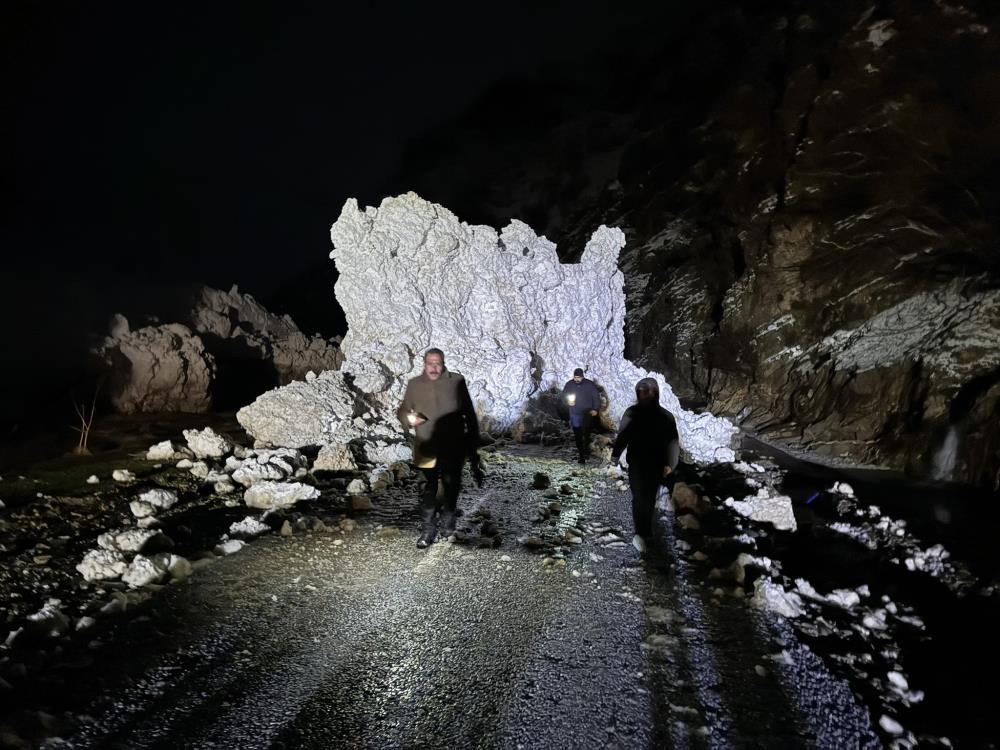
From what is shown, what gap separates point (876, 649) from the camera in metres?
3.72

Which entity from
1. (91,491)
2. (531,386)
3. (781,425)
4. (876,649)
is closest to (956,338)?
(781,425)

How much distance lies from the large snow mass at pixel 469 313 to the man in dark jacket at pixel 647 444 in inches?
235

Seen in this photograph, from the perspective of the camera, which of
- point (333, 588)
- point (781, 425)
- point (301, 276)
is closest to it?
point (333, 588)

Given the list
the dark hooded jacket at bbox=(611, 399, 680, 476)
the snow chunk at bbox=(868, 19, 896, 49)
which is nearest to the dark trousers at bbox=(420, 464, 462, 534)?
the dark hooded jacket at bbox=(611, 399, 680, 476)

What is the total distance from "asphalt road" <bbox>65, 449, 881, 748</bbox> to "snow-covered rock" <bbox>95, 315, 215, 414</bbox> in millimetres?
12944

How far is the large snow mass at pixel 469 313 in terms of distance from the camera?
10.9 meters

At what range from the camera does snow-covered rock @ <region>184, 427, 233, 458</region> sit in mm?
8094

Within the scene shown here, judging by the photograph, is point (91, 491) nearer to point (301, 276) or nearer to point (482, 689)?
point (482, 689)

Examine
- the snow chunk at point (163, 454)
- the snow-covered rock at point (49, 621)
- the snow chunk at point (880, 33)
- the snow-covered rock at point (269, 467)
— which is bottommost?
the snow-covered rock at point (49, 621)

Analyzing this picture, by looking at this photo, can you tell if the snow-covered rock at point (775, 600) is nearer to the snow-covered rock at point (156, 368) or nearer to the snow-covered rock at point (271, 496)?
the snow-covered rock at point (271, 496)

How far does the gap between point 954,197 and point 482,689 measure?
17053mm

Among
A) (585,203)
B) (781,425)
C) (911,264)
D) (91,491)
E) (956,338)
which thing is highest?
(585,203)

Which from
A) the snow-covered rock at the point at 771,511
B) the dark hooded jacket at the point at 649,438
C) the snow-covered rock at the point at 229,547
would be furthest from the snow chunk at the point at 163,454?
the snow-covered rock at the point at 771,511

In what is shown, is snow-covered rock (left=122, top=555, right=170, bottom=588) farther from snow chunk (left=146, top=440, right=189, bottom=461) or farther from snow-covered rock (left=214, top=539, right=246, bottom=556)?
snow chunk (left=146, top=440, right=189, bottom=461)
